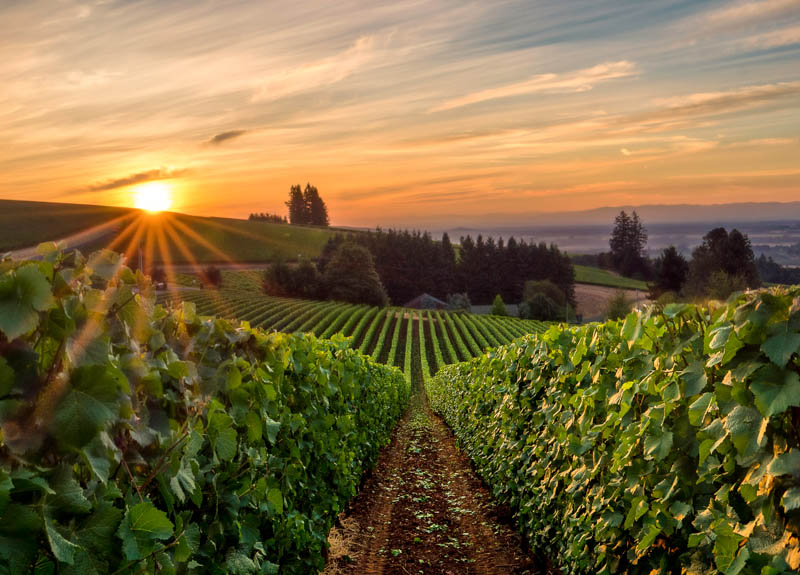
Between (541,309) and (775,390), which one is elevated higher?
(775,390)

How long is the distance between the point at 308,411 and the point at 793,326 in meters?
4.58

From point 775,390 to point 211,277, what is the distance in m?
106

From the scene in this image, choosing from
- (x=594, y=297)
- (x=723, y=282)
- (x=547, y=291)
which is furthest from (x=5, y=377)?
(x=594, y=297)

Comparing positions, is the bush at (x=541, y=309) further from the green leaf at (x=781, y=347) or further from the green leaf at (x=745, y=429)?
the green leaf at (x=781, y=347)

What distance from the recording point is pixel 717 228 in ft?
332

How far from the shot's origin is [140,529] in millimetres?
2055

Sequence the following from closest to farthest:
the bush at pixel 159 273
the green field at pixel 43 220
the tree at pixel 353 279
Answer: the green field at pixel 43 220, the bush at pixel 159 273, the tree at pixel 353 279

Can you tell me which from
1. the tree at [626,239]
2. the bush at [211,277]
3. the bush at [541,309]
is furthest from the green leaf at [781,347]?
the tree at [626,239]

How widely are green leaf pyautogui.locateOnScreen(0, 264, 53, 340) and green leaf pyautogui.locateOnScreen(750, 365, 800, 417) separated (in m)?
2.54

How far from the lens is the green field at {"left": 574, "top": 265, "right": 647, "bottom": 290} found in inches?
5502

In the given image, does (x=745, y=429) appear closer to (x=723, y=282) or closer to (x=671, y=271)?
(x=723, y=282)

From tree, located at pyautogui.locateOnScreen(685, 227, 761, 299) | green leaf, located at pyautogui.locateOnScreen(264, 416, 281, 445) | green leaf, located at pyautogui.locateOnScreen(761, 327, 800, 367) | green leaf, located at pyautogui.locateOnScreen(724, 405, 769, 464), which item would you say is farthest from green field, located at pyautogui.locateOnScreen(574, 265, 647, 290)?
green leaf, located at pyautogui.locateOnScreen(761, 327, 800, 367)

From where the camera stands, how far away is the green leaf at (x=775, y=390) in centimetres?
234

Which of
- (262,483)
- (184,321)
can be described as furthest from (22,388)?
(262,483)
